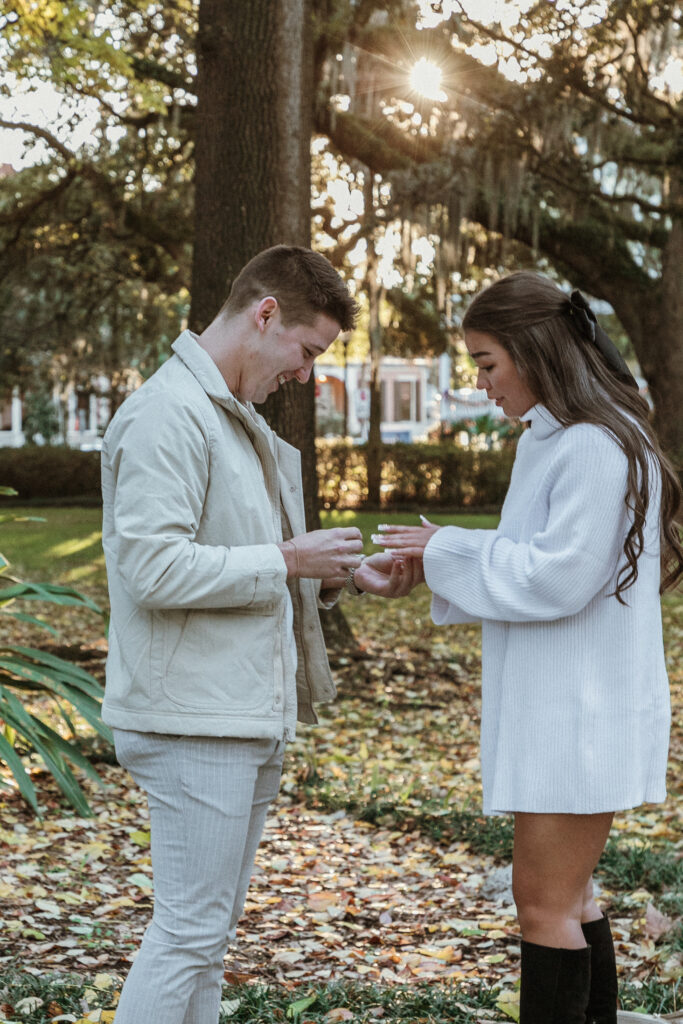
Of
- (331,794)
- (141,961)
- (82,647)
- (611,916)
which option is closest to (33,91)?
(82,647)

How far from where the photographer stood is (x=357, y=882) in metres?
4.37

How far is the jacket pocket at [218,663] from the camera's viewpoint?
2.13 m

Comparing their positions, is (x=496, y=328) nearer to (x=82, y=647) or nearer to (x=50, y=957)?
(x=50, y=957)

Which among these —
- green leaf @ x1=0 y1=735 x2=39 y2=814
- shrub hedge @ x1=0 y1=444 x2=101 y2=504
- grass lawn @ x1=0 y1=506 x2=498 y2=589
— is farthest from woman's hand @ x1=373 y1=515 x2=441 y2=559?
shrub hedge @ x1=0 y1=444 x2=101 y2=504

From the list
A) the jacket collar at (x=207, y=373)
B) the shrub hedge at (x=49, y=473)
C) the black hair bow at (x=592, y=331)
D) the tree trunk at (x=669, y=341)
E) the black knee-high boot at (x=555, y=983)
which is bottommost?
the black knee-high boot at (x=555, y=983)

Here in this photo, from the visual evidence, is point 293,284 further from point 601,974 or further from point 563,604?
point 601,974

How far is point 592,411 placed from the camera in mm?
2283

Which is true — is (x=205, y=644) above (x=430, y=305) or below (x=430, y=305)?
below

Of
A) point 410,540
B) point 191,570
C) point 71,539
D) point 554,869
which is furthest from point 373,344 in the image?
point 191,570

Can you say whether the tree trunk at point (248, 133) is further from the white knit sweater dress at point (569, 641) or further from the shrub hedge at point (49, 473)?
the shrub hedge at point (49, 473)

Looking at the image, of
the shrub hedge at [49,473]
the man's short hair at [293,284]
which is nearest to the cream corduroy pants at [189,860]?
the man's short hair at [293,284]

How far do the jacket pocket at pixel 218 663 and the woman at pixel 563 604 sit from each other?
459mm

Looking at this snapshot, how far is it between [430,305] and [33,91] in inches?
416

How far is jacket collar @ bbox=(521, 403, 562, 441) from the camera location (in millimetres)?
2314
